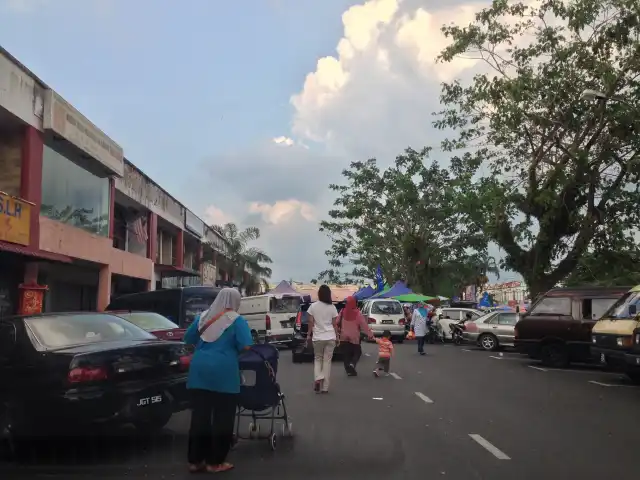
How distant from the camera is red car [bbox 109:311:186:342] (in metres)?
12.1

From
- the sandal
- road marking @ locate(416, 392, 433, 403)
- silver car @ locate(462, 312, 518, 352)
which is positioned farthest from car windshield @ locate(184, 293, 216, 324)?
silver car @ locate(462, 312, 518, 352)

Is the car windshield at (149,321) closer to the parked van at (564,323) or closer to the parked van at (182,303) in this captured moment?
the parked van at (182,303)

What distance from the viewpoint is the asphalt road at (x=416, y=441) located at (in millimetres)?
6660

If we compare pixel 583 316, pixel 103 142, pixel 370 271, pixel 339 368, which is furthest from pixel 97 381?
pixel 370 271

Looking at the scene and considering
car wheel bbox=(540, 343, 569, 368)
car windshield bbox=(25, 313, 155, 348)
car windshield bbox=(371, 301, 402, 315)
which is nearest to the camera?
car windshield bbox=(25, 313, 155, 348)

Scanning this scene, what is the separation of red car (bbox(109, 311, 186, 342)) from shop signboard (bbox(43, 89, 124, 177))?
941 centimetres

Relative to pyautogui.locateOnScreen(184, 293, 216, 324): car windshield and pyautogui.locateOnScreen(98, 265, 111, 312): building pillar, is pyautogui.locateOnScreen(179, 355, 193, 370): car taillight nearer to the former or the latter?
pyautogui.locateOnScreen(184, 293, 216, 324): car windshield

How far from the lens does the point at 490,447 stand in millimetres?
7707

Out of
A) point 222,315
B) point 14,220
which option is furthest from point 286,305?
point 222,315

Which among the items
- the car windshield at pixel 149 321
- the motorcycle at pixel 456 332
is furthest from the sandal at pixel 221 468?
the motorcycle at pixel 456 332

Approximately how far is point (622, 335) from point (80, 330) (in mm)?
10454

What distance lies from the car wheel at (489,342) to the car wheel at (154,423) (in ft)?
60.9

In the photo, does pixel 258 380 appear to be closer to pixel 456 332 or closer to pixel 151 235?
pixel 456 332

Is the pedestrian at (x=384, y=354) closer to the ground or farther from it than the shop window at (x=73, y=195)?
closer to the ground
